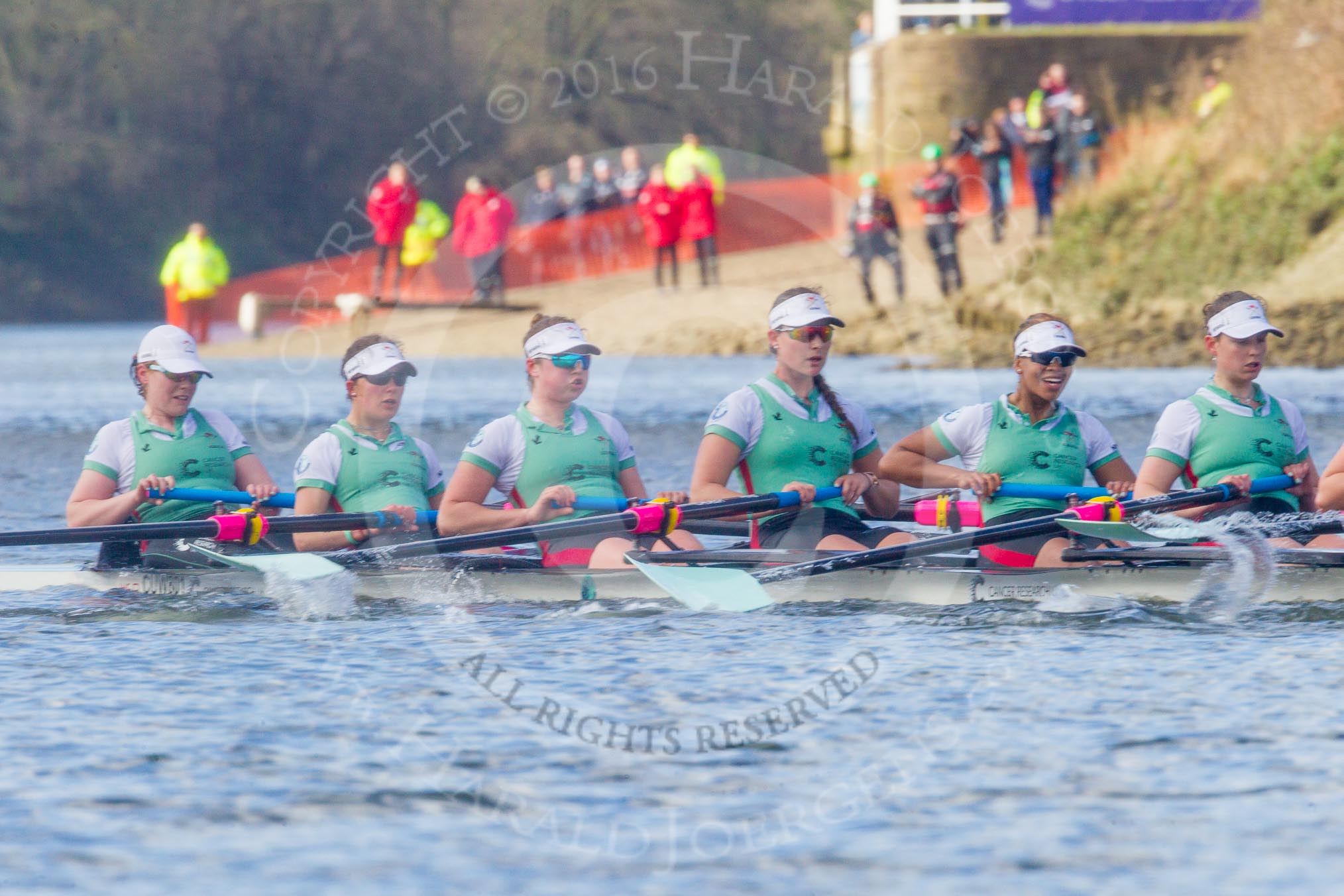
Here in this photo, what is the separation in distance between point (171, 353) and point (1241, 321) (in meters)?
5.02

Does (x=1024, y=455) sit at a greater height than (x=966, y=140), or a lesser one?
lesser

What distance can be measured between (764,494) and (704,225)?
19011 mm

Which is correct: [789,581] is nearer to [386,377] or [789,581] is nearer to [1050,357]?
[1050,357]

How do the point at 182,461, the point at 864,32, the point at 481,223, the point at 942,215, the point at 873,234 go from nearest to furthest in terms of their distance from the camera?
the point at 182,461
the point at 942,215
the point at 873,234
the point at 481,223
the point at 864,32

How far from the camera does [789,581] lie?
351 inches

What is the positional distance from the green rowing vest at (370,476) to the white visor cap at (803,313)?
1985mm

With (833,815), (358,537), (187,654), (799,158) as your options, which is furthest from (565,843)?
(799,158)

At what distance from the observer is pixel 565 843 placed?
5.74 metres

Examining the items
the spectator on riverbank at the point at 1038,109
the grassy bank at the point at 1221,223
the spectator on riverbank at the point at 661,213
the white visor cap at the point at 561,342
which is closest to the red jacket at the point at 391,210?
the spectator on riverbank at the point at 661,213

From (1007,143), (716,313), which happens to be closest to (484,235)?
(716,313)

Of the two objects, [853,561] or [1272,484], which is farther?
[1272,484]

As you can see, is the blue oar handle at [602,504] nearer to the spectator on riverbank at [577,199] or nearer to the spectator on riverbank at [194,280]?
the spectator on riverbank at [577,199]

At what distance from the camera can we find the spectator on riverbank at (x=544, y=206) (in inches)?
1271

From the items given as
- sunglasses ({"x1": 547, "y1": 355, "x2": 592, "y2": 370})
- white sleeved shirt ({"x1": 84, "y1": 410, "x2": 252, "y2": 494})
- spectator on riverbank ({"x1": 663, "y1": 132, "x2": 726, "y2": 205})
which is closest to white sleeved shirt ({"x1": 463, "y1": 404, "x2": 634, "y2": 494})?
sunglasses ({"x1": 547, "y1": 355, "x2": 592, "y2": 370})
